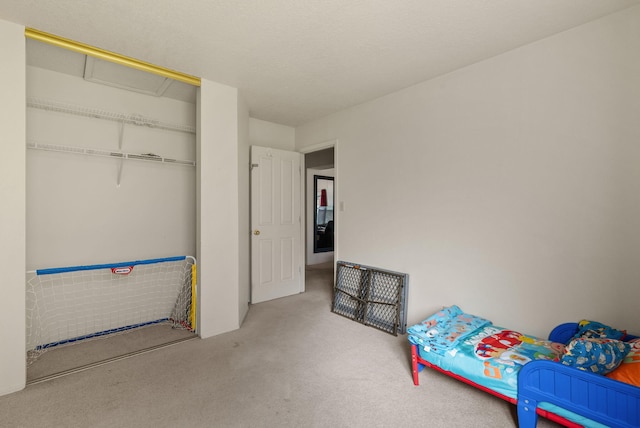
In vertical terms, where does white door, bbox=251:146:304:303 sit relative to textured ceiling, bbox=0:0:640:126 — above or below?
below

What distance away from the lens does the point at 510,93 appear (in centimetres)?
230

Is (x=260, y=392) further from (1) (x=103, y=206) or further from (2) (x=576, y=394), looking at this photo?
(1) (x=103, y=206)

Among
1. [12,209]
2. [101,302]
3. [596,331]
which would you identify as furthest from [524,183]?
[101,302]

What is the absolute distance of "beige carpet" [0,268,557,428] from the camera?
1761mm

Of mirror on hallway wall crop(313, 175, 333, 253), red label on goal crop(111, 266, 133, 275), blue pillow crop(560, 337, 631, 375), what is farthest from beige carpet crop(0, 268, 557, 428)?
mirror on hallway wall crop(313, 175, 333, 253)

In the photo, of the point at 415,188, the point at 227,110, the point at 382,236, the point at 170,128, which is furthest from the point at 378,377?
the point at 170,128

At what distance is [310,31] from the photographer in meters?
2.08

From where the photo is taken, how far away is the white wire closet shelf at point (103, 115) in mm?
2579

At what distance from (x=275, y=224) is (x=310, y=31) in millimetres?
2542

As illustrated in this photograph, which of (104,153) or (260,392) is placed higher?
(104,153)

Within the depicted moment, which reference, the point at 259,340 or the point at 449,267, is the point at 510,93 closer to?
the point at 449,267

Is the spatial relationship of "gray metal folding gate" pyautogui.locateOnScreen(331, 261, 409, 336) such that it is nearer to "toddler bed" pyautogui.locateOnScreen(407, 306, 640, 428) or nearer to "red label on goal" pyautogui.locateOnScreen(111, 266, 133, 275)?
"toddler bed" pyautogui.locateOnScreen(407, 306, 640, 428)

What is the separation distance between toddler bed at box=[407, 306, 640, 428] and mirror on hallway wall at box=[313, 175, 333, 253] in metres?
4.45

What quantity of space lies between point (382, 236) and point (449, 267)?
2.64ft
